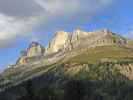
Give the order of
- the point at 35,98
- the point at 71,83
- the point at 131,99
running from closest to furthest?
the point at 35,98
the point at 71,83
the point at 131,99

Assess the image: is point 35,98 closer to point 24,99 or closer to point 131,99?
point 24,99

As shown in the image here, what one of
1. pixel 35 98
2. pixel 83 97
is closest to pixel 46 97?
pixel 35 98

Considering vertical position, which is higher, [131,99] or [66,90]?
[66,90]

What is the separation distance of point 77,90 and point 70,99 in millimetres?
2571

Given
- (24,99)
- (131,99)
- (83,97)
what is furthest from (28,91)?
(131,99)

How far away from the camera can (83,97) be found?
104500 mm

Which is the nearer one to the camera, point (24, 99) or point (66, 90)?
point (24, 99)

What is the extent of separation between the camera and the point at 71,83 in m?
100

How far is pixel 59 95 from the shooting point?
10138cm

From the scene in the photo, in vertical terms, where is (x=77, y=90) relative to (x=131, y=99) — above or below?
above

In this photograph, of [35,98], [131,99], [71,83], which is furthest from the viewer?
[131,99]

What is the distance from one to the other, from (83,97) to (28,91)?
15.6m

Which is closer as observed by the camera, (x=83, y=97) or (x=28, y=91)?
(x=28, y=91)

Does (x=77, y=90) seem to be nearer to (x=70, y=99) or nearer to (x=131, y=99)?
(x=70, y=99)
